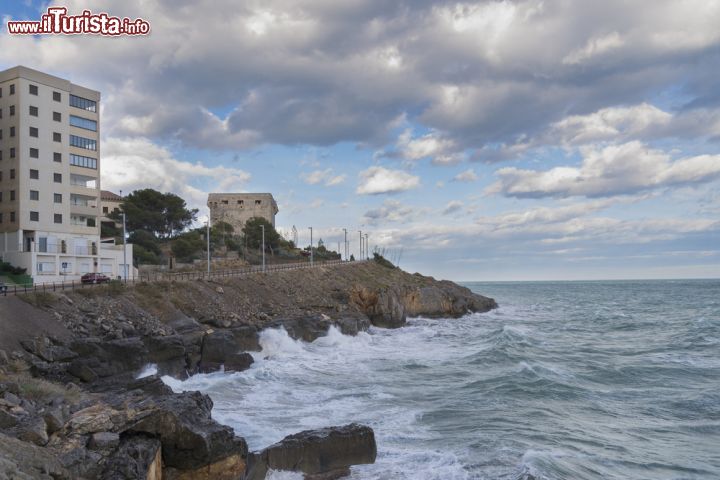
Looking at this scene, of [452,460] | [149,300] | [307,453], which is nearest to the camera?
[307,453]

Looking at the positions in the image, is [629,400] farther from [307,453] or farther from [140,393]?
[140,393]

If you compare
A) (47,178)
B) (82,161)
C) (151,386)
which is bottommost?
(151,386)

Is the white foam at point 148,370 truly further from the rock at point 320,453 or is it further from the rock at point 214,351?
the rock at point 320,453

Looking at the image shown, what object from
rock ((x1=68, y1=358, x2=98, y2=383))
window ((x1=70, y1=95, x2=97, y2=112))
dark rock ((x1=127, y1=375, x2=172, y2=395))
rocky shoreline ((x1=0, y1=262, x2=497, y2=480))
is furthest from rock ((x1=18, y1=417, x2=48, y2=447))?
window ((x1=70, y1=95, x2=97, y2=112))

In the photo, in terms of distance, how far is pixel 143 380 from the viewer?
1770 cm

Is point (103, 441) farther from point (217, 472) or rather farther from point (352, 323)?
point (352, 323)

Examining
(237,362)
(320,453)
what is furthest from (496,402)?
(237,362)

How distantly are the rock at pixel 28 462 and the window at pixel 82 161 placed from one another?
1977 inches

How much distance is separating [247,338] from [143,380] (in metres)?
15.5

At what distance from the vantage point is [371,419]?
19.6 m

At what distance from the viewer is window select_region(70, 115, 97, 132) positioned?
5380cm

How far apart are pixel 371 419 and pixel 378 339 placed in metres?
26.0

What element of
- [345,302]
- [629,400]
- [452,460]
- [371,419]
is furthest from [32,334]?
[345,302]

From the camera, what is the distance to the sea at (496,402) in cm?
1541
